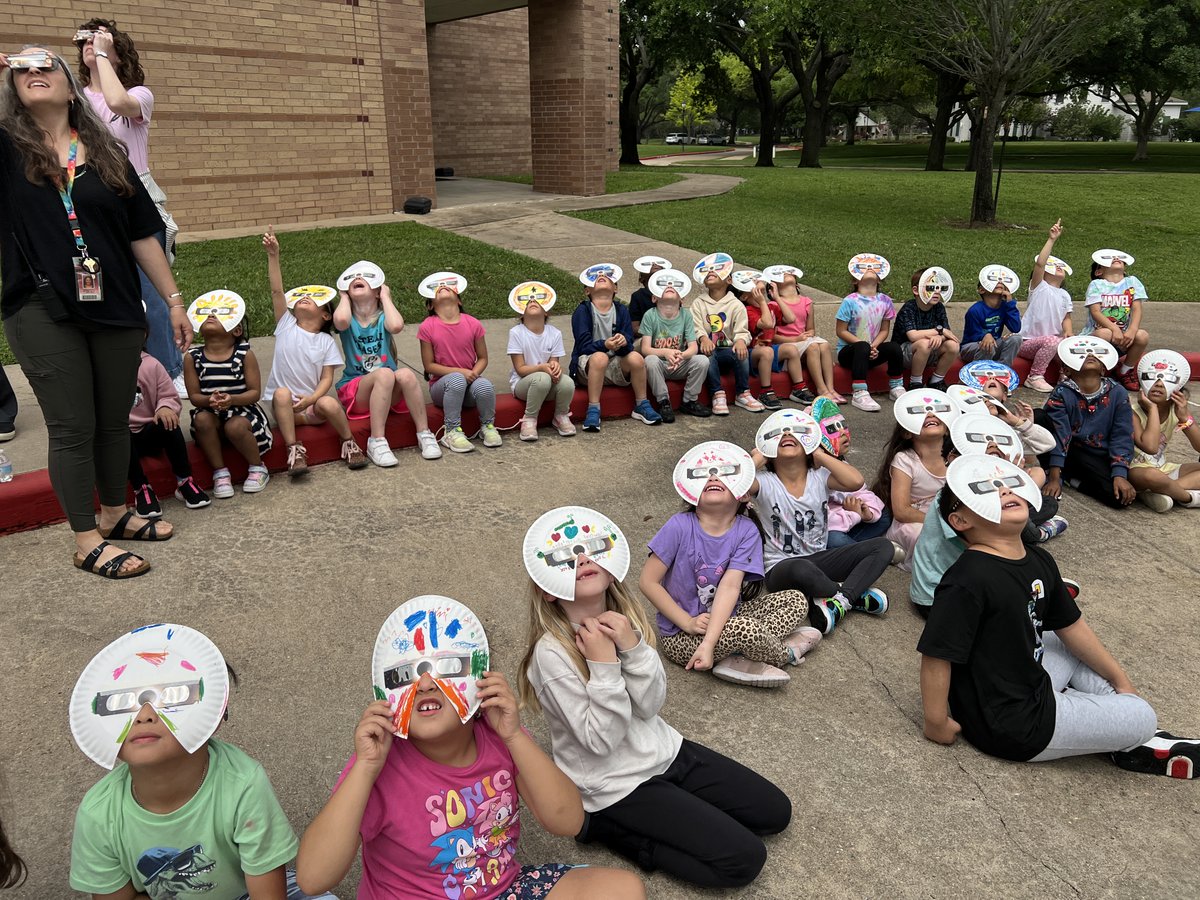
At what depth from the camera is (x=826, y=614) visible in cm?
420

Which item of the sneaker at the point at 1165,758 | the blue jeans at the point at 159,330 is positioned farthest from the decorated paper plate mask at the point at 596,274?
the sneaker at the point at 1165,758

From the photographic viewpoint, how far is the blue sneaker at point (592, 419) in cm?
675

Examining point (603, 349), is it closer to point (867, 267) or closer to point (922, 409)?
point (867, 267)

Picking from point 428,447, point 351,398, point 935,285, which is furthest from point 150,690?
point 935,285

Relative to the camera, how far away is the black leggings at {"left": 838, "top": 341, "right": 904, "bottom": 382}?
7578 millimetres

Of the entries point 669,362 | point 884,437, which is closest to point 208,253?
point 669,362

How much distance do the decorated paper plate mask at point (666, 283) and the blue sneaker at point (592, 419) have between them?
3.28 ft

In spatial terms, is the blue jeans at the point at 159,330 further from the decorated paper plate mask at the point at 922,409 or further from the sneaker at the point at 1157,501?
the sneaker at the point at 1157,501

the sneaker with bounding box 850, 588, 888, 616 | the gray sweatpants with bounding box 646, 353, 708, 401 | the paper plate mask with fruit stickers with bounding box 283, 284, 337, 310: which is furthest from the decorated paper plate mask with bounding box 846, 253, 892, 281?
the paper plate mask with fruit stickers with bounding box 283, 284, 337, 310

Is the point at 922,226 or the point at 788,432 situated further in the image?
the point at 922,226

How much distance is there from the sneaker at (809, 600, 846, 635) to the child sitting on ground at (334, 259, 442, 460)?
9.39ft

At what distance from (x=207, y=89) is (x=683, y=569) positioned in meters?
12.2

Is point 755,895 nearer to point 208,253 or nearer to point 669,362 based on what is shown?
point 669,362

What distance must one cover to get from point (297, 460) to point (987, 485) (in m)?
3.98
